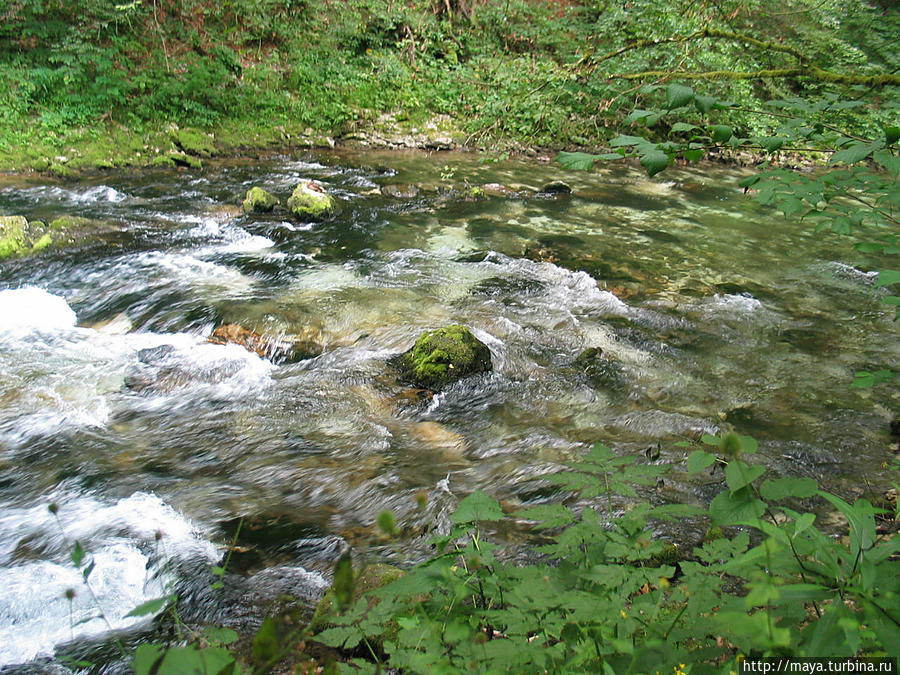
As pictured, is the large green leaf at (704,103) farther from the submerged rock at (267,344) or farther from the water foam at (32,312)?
the water foam at (32,312)

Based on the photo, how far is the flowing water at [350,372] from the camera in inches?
130

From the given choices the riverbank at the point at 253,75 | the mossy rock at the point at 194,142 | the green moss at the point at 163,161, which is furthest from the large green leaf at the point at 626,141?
the mossy rock at the point at 194,142

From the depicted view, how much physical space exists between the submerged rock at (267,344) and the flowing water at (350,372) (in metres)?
0.12

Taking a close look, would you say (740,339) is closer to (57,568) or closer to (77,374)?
(57,568)

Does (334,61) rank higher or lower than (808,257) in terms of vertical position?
higher

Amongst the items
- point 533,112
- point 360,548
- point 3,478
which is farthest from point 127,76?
point 360,548

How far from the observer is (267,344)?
5285 mm

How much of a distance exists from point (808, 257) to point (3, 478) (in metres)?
9.78

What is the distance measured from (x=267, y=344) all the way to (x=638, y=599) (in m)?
4.44

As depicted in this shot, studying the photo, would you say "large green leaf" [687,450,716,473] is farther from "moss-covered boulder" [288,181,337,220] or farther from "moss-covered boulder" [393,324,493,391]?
"moss-covered boulder" [288,181,337,220]

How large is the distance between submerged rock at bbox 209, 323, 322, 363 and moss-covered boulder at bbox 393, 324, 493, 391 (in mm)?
902

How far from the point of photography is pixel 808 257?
833cm

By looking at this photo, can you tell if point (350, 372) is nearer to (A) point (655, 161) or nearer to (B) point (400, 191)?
(A) point (655, 161)

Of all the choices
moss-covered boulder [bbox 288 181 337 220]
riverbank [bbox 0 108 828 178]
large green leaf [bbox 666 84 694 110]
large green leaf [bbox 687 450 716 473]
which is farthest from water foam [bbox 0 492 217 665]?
riverbank [bbox 0 108 828 178]
